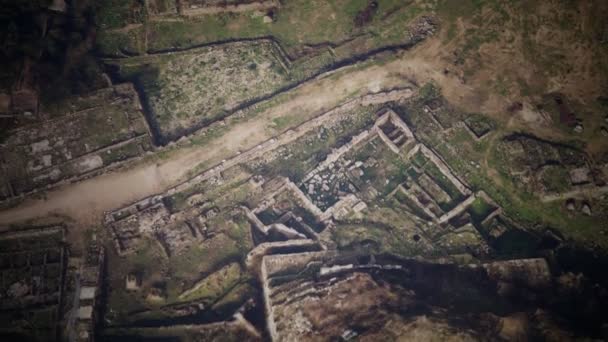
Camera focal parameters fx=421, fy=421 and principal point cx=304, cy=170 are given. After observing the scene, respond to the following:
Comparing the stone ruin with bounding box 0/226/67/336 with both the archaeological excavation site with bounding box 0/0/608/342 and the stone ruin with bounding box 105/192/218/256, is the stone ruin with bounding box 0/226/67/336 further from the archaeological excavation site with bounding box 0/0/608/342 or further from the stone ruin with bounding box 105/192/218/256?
the stone ruin with bounding box 105/192/218/256

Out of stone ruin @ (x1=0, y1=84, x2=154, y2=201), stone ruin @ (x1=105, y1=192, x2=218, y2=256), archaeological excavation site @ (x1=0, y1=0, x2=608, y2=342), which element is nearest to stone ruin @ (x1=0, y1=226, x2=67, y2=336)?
archaeological excavation site @ (x1=0, y1=0, x2=608, y2=342)

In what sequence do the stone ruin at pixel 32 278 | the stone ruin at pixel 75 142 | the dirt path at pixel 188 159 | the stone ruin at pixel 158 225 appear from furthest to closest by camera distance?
1. the stone ruin at pixel 75 142
2. the dirt path at pixel 188 159
3. the stone ruin at pixel 158 225
4. the stone ruin at pixel 32 278

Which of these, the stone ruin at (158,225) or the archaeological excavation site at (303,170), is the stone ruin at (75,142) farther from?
the stone ruin at (158,225)

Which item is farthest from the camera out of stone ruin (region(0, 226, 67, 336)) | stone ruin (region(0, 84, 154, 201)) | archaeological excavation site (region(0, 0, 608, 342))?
stone ruin (region(0, 84, 154, 201))

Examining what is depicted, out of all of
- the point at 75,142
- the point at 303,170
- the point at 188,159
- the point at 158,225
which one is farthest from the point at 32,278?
the point at 303,170

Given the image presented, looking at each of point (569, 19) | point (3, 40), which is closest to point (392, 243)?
point (569, 19)

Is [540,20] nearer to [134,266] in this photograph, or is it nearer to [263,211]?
[263,211]

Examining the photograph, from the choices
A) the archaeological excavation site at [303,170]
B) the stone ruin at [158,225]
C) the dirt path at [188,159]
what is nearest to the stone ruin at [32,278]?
the archaeological excavation site at [303,170]
